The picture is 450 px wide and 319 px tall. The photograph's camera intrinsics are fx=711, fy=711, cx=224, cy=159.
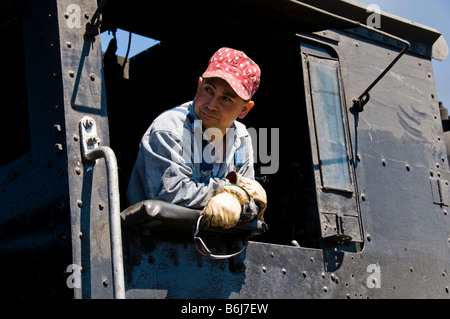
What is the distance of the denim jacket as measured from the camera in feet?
11.8

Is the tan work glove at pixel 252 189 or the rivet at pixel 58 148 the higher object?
the rivet at pixel 58 148

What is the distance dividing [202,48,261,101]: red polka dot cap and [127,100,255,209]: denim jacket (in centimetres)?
27

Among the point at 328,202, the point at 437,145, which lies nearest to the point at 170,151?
the point at 328,202

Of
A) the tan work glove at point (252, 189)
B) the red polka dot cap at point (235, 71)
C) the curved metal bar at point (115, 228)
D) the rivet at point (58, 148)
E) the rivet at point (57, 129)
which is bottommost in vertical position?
the curved metal bar at point (115, 228)

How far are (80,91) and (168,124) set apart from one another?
19.3 inches

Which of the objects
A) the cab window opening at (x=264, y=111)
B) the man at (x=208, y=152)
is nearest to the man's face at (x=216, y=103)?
the man at (x=208, y=152)

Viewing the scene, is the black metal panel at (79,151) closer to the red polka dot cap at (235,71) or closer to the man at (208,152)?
the man at (208,152)

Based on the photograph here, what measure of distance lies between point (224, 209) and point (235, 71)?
855 mm

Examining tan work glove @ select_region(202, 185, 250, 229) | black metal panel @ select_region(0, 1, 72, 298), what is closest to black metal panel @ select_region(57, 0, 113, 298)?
black metal panel @ select_region(0, 1, 72, 298)

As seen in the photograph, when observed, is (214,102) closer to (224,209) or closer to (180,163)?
(180,163)

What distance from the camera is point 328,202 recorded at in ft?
15.2

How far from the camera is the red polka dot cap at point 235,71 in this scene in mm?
3855

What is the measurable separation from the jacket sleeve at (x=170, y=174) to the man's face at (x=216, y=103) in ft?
0.81

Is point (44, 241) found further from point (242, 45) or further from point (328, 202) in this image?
point (242, 45)
